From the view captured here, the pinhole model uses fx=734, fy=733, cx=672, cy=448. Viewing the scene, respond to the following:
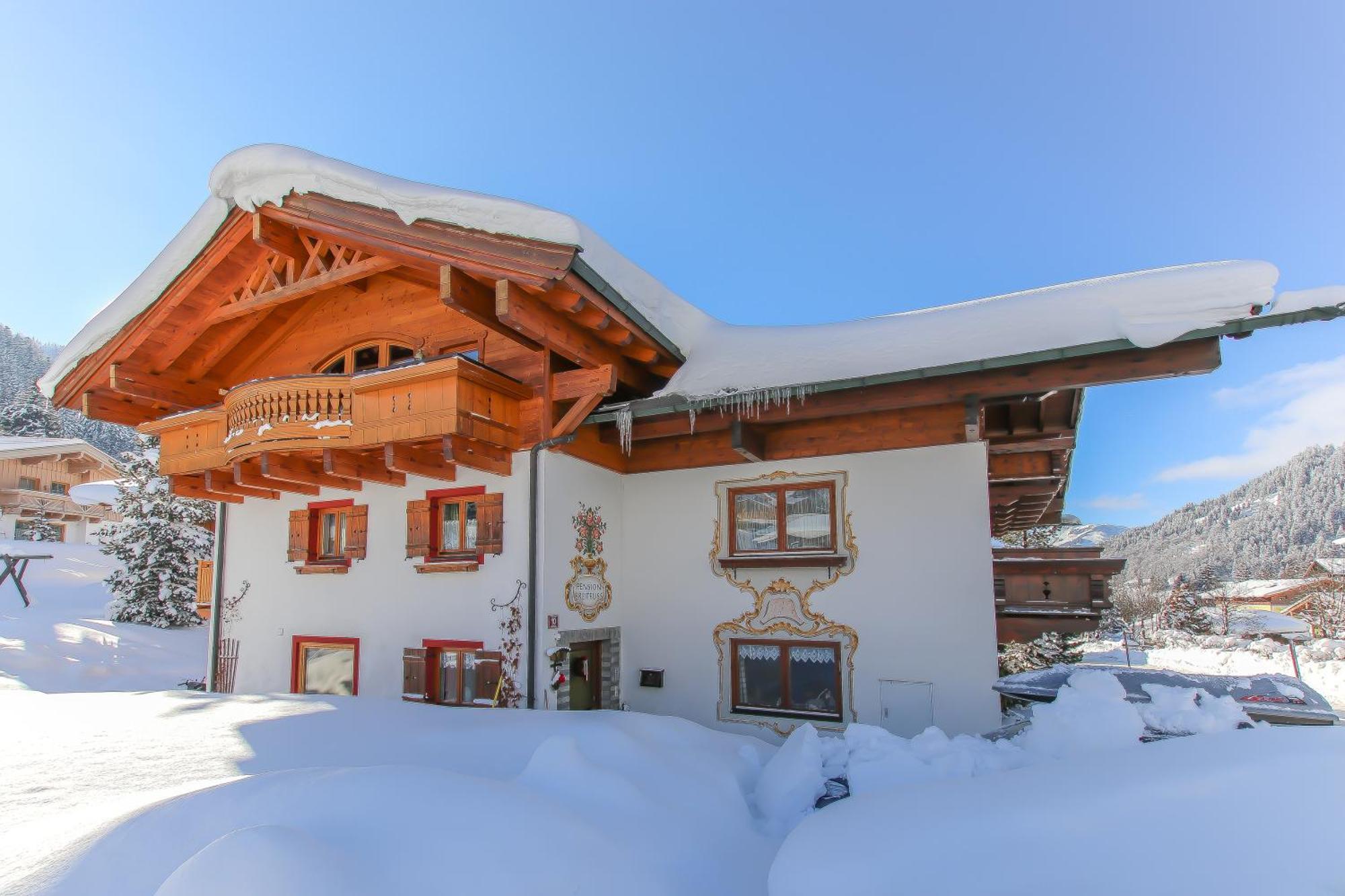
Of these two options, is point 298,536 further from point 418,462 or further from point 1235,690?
point 1235,690

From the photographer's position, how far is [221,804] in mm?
3479

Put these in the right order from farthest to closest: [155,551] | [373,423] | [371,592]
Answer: [155,551] < [371,592] < [373,423]

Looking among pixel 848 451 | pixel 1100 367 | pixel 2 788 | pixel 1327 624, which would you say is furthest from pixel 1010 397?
pixel 1327 624

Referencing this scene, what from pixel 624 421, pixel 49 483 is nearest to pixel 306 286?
pixel 624 421

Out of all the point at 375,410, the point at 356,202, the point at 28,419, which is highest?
the point at 28,419

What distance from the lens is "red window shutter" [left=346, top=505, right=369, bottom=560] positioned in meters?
10.0

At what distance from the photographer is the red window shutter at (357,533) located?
1000 centimetres

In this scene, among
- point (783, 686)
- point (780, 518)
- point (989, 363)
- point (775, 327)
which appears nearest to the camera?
point (989, 363)

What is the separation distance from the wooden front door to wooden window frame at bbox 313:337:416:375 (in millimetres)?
4480

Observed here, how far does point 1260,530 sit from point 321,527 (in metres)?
115

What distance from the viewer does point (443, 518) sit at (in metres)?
9.54

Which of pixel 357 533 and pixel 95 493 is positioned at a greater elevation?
pixel 95 493

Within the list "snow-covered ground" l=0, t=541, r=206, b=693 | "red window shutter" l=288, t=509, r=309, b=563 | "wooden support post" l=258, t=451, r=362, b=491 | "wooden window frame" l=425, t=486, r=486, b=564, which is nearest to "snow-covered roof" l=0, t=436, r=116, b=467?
"snow-covered ground" l=0, t=541, r=206, b=693

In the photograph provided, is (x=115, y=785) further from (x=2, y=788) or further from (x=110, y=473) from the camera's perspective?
(x=110, y=473)
